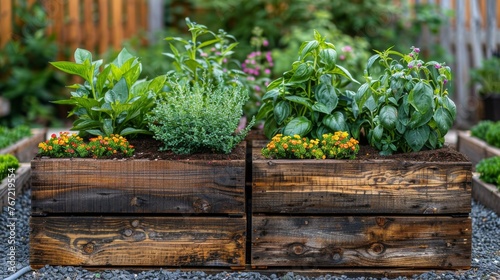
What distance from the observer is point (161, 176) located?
114 inches

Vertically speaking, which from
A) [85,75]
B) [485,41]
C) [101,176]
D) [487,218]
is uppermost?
[485,41]

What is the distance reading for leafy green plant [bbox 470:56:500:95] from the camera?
276 inches

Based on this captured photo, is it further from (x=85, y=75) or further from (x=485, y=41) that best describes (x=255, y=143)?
(x=485, y=41)

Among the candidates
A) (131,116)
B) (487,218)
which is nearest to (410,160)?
(487,218)

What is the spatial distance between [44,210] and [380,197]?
4.87 ft

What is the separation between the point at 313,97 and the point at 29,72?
181 inches

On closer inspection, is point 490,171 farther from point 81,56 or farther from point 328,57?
point 81,56

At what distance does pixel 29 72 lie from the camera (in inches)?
277

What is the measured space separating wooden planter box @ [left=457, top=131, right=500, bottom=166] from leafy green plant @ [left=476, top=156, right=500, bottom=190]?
0.32 metres

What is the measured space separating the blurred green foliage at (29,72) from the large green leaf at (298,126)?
4444 mm

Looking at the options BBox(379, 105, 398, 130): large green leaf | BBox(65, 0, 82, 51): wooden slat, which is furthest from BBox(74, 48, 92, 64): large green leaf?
BBox(65, 0, 82, 51): wooden slat

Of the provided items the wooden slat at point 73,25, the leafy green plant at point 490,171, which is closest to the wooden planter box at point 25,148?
the wooden slat at point 73,25

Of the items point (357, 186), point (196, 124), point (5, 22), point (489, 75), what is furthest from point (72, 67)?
point (489, 75)

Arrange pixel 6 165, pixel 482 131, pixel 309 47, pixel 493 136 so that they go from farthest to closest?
pixel 482 131 < pixel 493 136 < pixel 6 165 < pixel 309 47
